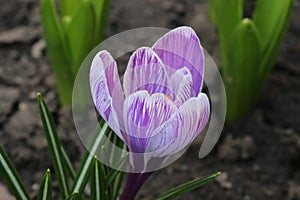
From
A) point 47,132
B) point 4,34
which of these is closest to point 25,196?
point 47,132

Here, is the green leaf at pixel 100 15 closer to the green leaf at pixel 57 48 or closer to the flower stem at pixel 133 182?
the green leaf at pixel 57 48

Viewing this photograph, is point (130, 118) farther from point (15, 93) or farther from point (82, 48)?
point (15, 93)

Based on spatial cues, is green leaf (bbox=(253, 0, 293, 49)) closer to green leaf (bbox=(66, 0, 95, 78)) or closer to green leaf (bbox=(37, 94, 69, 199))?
green leaf (bbox=(66, 0, 95, 78))

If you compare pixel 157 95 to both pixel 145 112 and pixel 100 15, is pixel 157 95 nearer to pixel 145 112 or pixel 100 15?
pixel 145 112

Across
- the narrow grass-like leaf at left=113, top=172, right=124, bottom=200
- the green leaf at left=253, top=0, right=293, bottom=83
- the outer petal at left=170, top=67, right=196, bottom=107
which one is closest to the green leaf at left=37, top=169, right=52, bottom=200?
the narrow grass-like leaf at left=113, top=172, right=124, bottom=200

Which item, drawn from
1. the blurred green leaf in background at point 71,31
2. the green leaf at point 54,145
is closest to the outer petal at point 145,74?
the green leaf at point 54,145

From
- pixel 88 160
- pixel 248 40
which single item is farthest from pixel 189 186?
pixel 248 40
